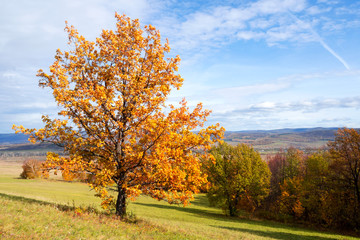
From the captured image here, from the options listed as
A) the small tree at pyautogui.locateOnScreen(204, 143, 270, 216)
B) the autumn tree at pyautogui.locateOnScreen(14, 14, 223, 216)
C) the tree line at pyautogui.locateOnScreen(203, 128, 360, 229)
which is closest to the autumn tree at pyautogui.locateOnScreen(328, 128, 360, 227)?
the tree line at pyautogui.locateOnScreen(203, 128, 360, 229)

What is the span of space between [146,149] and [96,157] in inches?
148

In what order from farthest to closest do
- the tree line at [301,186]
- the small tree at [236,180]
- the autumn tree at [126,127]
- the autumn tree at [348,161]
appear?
1. the small tree at [236,180]
2. the tree line at [301,186]
3. the autumn tree at [348,161]
4. the autumn tree at [126,127]

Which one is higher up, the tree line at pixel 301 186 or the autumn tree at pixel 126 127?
the autumn tree at pixel 126 127

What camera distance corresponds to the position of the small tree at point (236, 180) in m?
46.5

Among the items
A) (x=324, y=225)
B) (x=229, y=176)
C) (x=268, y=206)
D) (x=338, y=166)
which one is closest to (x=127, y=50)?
(x=338, y=166)

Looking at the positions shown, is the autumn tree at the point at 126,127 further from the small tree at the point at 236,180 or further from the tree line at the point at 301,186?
the small tree at the point at 236,180

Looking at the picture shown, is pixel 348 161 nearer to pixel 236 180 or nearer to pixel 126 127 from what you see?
pixel 236 180

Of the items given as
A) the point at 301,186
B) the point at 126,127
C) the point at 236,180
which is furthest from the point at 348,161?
the point at 126,127

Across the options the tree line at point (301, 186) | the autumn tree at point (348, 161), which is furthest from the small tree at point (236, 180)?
the autumn tree at point (348, 161)

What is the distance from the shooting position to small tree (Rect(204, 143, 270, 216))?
153 feet

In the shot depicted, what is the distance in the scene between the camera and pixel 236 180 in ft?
153

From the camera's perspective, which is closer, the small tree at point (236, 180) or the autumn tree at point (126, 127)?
the autumn tree at point (126, 127)

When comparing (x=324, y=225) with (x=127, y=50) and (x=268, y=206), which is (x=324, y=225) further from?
(x=127, y=50)

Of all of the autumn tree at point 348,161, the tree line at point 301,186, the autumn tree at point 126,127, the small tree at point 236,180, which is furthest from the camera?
the small tree at point 236,180
